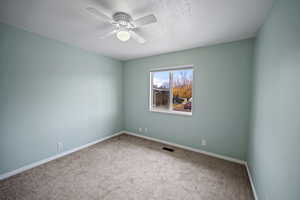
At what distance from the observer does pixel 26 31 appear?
1948 millimetres

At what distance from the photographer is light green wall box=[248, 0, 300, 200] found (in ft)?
2.64

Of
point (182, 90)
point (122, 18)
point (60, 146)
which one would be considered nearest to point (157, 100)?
point (182, 90)

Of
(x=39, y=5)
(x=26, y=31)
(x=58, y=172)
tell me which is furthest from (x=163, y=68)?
(x=58, y=172)

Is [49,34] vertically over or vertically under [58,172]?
over

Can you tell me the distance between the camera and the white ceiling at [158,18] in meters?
1.32

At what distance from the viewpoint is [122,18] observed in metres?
1.50

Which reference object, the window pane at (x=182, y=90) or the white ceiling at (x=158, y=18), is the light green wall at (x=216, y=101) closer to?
the window pane at (x=182, y=90)

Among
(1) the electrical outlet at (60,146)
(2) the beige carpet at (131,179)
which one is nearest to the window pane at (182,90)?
(2) the beige carpet at (131,179)

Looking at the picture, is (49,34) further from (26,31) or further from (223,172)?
(223,172)

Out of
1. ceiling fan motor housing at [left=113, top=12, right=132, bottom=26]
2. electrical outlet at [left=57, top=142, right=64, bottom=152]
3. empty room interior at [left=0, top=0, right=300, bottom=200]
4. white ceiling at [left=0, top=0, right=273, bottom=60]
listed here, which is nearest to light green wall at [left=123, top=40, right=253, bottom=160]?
empty room interior at [left=0, top=0, right=300, bottom=200]

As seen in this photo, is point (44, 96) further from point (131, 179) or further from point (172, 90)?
point (172, 90)

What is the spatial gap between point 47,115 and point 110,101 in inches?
59.4

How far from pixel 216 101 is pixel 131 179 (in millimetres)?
2213

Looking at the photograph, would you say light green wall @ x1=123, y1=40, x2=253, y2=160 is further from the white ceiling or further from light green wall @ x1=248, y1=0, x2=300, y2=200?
light green wall @ x1=248, y1=0, x2=300, y2=200
